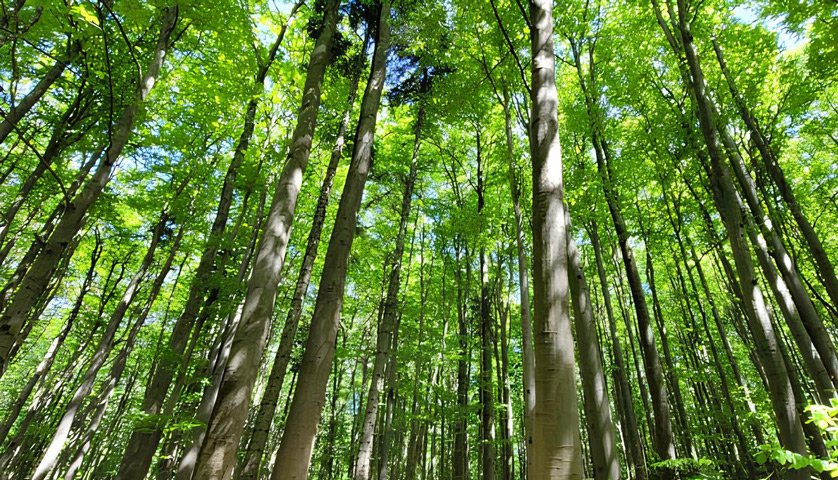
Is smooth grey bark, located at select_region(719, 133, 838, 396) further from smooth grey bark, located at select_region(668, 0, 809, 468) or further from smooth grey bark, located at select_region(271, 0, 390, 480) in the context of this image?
smooth grey bark, located at select_region(271, 0, 390, 480)

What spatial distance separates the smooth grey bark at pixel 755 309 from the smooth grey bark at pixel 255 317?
5449 mm

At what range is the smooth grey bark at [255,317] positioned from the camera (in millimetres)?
2752

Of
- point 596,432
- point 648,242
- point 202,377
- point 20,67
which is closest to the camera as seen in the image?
point 596,432

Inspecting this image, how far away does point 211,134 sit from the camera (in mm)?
9008

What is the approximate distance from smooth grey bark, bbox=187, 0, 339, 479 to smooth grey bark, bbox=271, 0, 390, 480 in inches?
15.0

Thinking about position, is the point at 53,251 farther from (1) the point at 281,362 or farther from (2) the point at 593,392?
(2) the point at 593,392

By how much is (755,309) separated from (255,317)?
19.0ft

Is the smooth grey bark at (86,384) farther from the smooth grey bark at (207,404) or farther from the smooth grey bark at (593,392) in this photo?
the smooth grey bark at (593,392)

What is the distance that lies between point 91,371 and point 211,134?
19.0 ft

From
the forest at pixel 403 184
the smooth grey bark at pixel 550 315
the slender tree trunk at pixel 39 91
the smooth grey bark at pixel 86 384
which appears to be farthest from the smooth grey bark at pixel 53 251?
the smooth grey bark at pixel 550 315

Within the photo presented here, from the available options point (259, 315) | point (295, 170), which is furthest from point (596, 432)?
point (295, 170)

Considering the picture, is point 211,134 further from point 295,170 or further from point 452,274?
point 452,274

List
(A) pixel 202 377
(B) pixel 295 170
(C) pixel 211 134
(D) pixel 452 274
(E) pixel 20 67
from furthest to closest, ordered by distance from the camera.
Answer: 1. (D) pixel 452 274
2. (C) pixel 211 134
3. (A) pixel 202 377
4. (E) pixel 20 67
5. (B) pixel 295 170

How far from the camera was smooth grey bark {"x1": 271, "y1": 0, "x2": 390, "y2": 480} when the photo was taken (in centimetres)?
296
